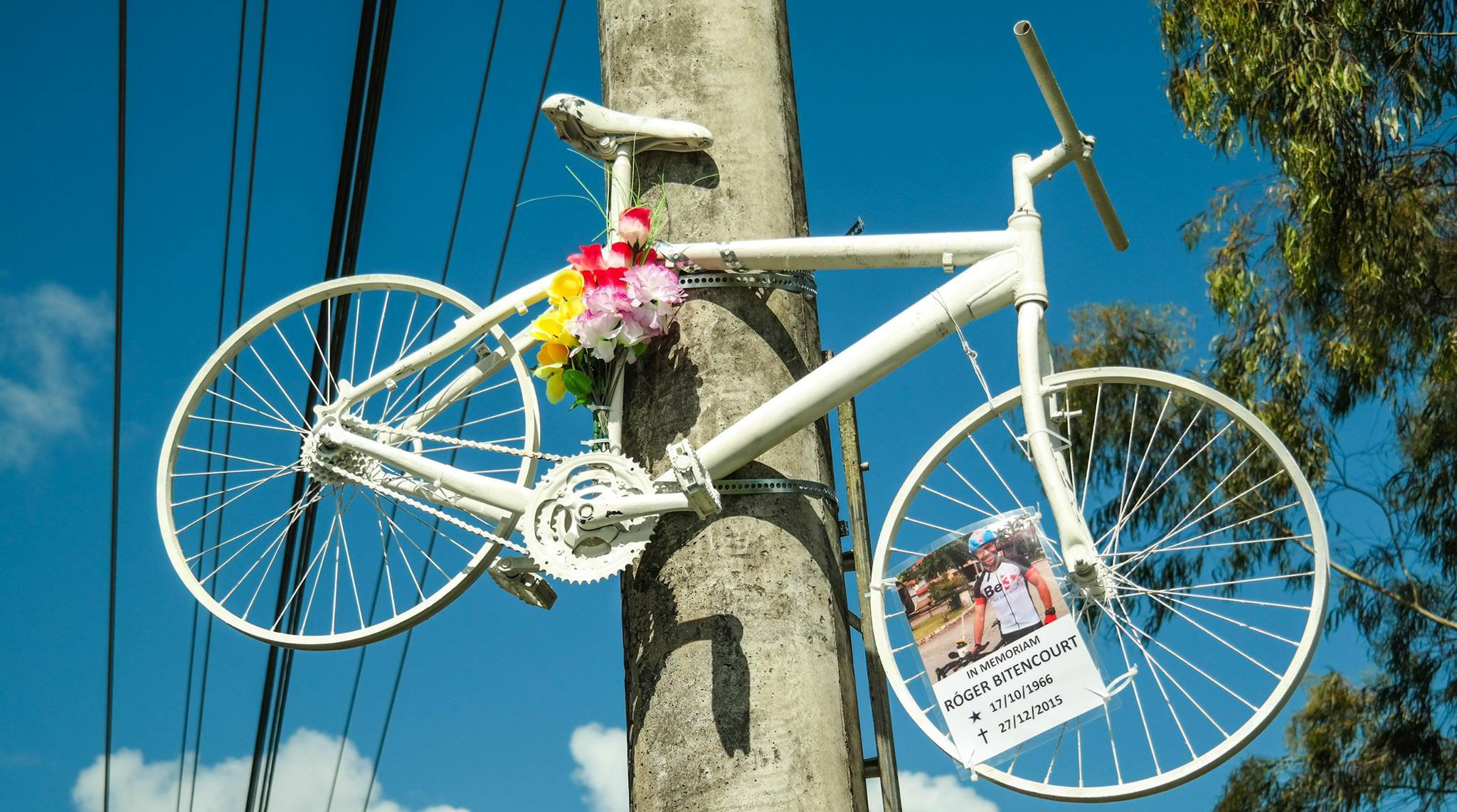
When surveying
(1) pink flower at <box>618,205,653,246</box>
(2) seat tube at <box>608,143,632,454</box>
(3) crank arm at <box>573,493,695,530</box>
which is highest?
(2) seat tube at <box>608,143,632,454</box>

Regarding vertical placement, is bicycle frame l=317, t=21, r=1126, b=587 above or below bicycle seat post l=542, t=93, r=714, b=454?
below

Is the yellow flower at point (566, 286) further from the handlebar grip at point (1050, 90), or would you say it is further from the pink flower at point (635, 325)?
the handlebar grip at point (1050, 90)

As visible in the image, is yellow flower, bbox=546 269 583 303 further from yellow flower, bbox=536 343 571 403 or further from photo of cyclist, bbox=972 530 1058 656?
photo of cyclist, bbox=972 530 1058 656

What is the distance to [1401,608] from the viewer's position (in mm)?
11000

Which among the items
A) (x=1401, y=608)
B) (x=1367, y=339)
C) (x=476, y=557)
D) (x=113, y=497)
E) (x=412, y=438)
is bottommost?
(x=476, y=557)

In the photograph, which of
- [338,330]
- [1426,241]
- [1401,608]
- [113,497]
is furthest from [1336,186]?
[113,497]

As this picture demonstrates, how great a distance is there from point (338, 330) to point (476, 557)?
75.7 inches

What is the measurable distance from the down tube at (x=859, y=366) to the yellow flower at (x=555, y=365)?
→ 0.46 meters

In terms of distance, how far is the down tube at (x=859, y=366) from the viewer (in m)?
3.20

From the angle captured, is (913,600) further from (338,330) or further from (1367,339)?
(1367,339)

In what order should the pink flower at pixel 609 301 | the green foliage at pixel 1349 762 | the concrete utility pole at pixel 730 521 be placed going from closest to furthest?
the concrete utility pole at pixel 730 521 < the pink flower at pixel 609 301 < the green foliage at pixel 1349 762

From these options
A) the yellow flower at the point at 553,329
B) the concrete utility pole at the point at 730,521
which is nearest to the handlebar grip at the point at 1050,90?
the concrete utility pole at the point at 730,521

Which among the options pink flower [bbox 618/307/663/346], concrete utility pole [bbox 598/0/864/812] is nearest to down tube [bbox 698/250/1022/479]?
concrete utility pole [bbox 598/0/864/812]

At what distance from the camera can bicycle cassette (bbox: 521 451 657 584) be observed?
322cm
